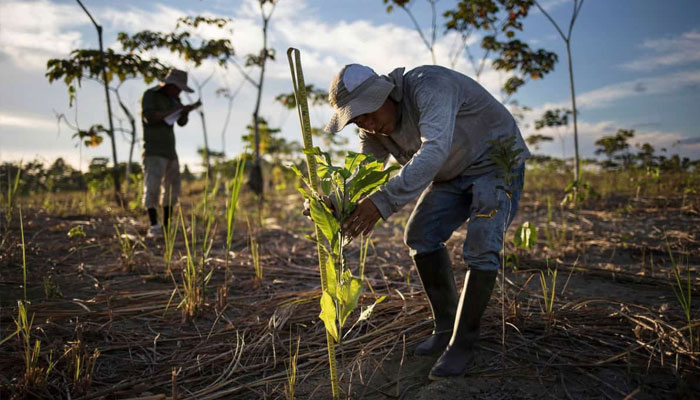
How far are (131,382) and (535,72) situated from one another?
7.68 m

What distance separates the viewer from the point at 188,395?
1615mm

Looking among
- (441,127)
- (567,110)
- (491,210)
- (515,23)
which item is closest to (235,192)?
(441,127)

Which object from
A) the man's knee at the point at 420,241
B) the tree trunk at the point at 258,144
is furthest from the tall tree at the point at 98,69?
the man's knee at the point at 420,241

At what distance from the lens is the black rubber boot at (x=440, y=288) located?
1.88 metres

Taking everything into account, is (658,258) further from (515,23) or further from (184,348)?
(515,23)

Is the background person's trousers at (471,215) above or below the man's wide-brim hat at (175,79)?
below

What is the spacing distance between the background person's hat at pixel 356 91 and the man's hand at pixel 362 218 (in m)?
0.43

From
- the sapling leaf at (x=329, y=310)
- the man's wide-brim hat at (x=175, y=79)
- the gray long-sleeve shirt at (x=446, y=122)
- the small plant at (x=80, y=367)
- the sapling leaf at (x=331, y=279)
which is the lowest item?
the small plant at (x=80, y=367)

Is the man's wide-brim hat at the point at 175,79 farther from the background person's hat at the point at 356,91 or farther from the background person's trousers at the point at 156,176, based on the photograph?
the background person's hat at the point at 356,91

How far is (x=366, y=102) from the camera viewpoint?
1646 mm

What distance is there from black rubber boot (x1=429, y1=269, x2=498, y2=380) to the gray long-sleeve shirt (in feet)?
1.48

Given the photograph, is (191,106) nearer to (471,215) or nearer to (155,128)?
(155,128)

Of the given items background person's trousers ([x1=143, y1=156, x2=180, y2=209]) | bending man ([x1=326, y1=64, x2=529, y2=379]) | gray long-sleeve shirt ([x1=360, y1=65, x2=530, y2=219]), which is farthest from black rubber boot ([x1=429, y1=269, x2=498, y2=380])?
background person's trousers ([x1=143, y1=156, x2=180, y2=209])

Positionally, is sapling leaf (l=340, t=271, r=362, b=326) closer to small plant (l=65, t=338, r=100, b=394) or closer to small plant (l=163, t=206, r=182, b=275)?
small plant (l=65, t=338, r=100, b=394)
